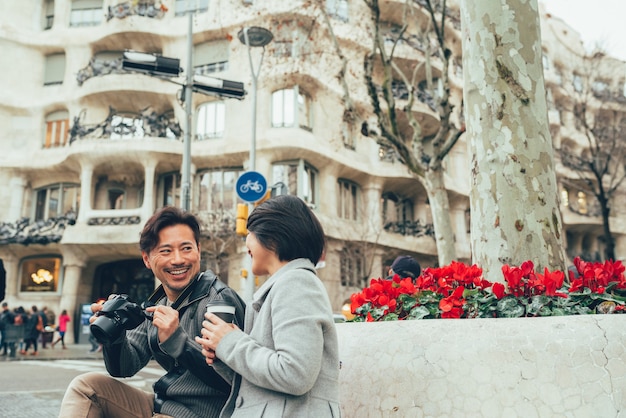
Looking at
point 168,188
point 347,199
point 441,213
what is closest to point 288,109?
point 347,199

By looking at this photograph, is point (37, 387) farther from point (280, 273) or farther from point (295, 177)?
point (295, 177)

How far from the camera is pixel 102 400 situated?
7.80 feet

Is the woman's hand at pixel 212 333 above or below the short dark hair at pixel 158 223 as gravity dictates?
below

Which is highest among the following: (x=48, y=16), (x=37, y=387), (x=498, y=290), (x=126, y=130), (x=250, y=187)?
(x=48, y=16)

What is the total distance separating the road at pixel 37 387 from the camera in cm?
656

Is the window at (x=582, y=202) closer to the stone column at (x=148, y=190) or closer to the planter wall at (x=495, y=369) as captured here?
the stone column at (x=148, y=190)

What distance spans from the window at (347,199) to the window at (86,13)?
1355cm

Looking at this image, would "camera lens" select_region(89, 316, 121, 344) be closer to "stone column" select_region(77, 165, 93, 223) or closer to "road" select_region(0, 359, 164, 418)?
"road" select_region(0, 359, 164, 418)

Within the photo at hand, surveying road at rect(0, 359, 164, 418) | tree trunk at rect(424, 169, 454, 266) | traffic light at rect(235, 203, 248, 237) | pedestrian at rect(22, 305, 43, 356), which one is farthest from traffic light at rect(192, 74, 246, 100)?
pedestrian at rect(22, 305, 43, 356)

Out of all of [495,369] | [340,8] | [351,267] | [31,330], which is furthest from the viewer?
[340,8]

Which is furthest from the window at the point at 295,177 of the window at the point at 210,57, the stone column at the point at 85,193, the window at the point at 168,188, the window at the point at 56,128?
the window at the point at 56,128

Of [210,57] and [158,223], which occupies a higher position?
[210,57]

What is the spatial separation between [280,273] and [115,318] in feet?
2.57

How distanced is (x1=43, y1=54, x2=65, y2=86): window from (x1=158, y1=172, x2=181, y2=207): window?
687 cm
